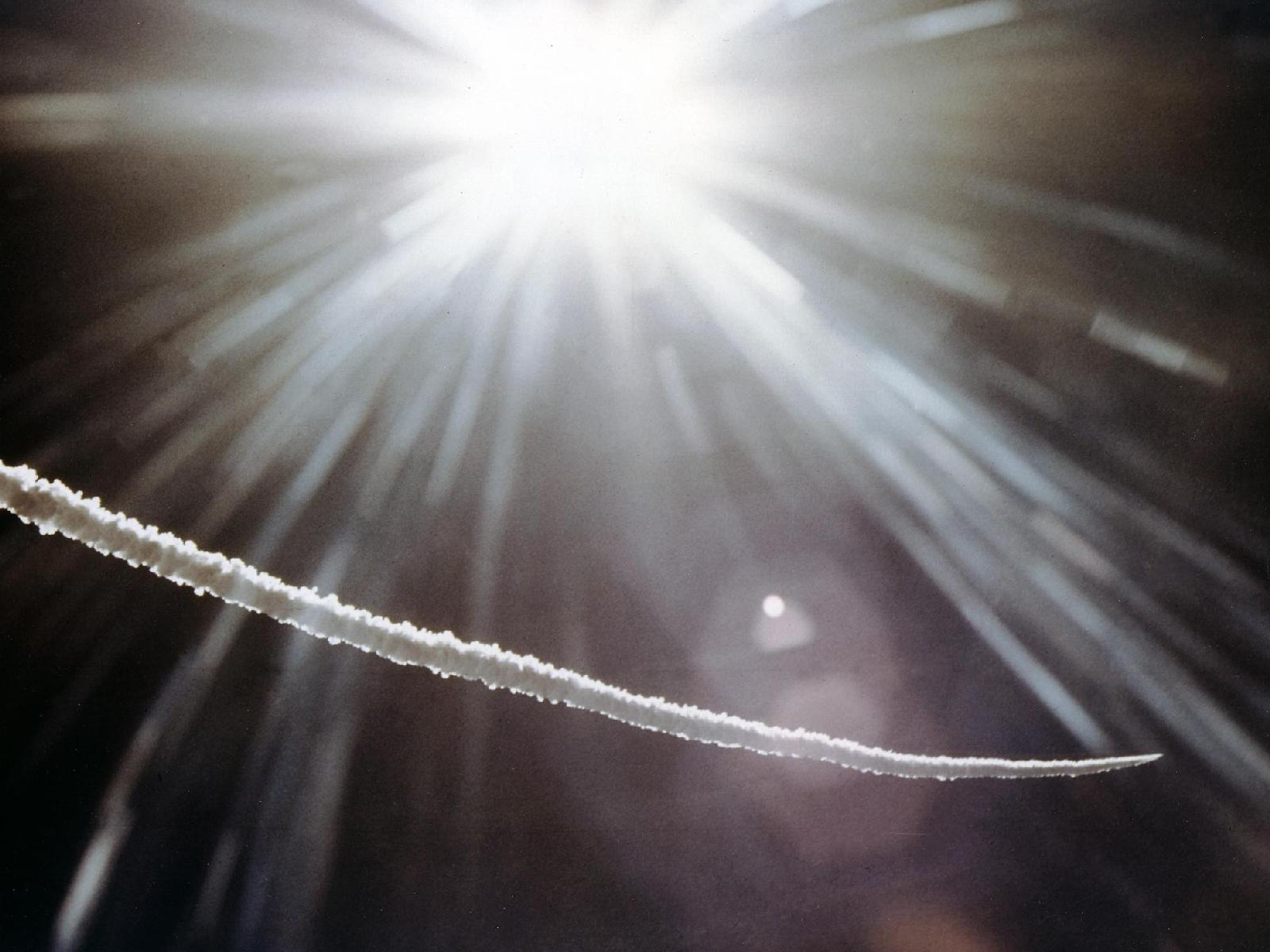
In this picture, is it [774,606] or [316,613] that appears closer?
[316,613]

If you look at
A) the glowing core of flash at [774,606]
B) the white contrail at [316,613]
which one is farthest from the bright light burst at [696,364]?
the white contrail at [316,613]

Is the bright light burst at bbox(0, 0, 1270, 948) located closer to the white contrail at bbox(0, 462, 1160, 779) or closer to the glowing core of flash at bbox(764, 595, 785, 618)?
the glowing core of flash at bbox(764, 595, 785, 618)

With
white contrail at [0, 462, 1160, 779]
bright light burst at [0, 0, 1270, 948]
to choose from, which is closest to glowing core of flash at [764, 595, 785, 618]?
bright light burst at [0, 0, 1270, 948]

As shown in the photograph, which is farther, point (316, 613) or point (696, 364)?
point (696, 364)

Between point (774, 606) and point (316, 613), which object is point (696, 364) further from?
point (316, 613)

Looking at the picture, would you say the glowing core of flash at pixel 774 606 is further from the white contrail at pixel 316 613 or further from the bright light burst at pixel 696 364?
the white contrail at pixel 316 613

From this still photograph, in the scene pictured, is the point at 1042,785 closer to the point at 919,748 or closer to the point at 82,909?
the point at 919,748

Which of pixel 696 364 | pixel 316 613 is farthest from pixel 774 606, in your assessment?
pixel 316 613

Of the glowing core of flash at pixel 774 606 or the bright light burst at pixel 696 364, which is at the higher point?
the bright light burst at pixel 696 364

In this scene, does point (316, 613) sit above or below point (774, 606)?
Answer: above

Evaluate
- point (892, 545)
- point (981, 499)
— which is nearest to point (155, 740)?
point (892, 545)

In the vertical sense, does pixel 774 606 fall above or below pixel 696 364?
below
